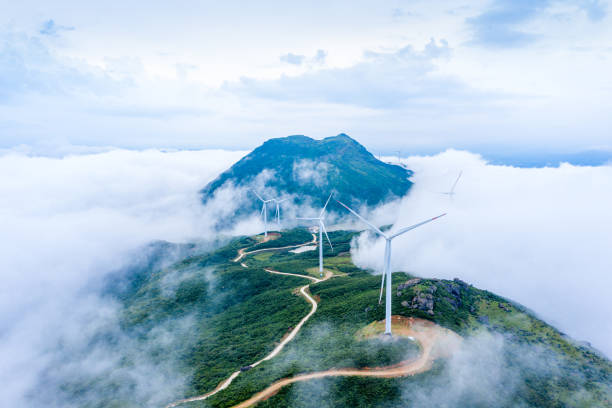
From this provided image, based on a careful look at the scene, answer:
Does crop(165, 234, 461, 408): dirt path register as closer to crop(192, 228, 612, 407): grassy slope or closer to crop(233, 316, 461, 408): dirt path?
crop(233, 316, 461, 408): dirt path

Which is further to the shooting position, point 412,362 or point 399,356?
point 399,356

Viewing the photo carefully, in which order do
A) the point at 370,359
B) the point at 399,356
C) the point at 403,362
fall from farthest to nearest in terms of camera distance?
the point at 370,359
the point at 399,356
the point at 403,362

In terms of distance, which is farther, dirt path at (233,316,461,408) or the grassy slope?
dirt path at (233,316,461,408)

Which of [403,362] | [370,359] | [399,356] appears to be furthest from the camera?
[370,359]

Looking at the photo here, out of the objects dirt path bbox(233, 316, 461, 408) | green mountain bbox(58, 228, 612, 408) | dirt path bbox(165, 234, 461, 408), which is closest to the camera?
green mountain bbox(58, 228, 612, 408)

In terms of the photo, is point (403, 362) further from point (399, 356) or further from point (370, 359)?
point (370, 359)

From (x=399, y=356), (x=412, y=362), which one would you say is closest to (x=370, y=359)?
(x=399, y=356)

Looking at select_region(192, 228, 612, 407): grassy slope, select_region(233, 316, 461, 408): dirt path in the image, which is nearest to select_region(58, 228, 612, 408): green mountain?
select_region(192, 228, 612, 407): grassy slope

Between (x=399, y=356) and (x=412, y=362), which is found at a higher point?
(x=399, y=356)

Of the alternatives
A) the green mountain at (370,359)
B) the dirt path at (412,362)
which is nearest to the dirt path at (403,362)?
the dirt path at (412,362)
